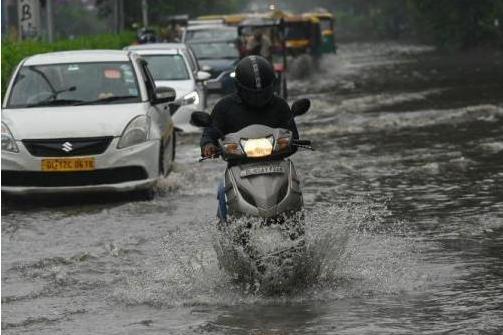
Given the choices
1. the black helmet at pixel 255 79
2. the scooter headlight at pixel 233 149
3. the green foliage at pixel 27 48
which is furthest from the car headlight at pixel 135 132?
the green foliage at pixel 27 48

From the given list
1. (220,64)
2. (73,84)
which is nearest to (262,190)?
(73,84)

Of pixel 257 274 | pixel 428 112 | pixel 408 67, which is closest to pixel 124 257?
pixel 257 274

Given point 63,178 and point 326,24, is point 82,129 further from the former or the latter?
point 326,24

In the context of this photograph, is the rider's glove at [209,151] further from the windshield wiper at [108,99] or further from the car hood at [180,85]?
the car hood at [180,85]

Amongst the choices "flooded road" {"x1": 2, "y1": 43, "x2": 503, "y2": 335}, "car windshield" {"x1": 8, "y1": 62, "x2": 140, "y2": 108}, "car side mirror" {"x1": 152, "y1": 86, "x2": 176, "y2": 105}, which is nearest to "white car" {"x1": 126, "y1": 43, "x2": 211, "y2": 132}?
"flooded road" {"x1": 2, "y1": 43, "x2": 503, "y2": 335}

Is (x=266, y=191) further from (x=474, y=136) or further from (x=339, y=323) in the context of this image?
(x=474, y=136)

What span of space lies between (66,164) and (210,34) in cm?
2438

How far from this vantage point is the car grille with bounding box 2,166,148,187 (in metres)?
13.8

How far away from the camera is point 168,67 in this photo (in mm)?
23812

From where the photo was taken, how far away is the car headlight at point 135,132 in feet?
45.8

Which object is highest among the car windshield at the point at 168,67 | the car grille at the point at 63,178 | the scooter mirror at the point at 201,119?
the scooter mirror at the point at 201,119

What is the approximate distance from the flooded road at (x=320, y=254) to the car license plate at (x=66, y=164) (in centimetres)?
44

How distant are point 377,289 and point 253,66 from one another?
1.63 m

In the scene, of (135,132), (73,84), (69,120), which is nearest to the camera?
(69,120)
